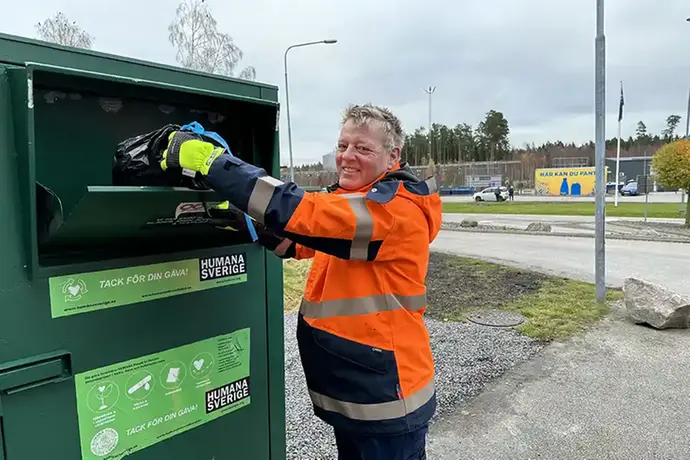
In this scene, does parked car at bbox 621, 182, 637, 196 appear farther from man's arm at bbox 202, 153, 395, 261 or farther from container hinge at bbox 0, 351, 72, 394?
container hinge at bbox 0, 351, 72, 394

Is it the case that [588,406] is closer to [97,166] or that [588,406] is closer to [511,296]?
[511,296]

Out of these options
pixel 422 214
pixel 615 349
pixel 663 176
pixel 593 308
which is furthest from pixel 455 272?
pixel 663 176

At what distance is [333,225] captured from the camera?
5.40ft

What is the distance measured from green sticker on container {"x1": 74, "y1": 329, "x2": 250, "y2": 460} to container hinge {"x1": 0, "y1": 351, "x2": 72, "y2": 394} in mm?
67

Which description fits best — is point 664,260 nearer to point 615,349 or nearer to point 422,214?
point 615,349

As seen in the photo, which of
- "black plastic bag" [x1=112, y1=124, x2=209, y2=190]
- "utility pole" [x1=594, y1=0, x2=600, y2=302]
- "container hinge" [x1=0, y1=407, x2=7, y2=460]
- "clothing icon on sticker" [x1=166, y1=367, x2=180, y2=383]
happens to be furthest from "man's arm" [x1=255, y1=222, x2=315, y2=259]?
"utility pole" [x1=594, y1=0, x2=600, y2=302]

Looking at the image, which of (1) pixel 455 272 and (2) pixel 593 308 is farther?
(1) pixel 455 272

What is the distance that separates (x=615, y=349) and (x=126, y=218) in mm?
5150

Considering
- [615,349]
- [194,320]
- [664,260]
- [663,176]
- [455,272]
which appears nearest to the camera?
[194,320]

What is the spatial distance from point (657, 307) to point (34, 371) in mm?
6238

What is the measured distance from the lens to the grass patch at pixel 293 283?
22.6ft

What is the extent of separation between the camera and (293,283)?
789cm

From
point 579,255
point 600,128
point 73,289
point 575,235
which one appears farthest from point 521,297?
point 575,235

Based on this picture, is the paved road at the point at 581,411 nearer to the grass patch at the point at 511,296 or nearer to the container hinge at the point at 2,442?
the grass patch at the point at 511,296
